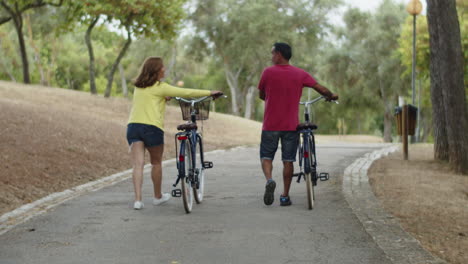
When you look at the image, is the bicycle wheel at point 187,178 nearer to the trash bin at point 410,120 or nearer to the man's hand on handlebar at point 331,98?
the man's hand on handlebar at point 331,98

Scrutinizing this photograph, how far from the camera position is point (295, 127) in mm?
7941

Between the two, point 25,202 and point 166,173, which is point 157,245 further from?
point 166,173

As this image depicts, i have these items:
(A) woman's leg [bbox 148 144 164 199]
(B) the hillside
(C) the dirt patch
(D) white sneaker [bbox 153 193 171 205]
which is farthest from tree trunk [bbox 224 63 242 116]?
(A) woman's leg [bbox 148 144 164 199]

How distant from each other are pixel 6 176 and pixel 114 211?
3013 mm

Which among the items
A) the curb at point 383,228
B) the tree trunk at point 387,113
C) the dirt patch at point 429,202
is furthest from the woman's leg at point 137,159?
the tree trunk at point 387,113

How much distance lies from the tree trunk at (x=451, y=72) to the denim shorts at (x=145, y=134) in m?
6.96

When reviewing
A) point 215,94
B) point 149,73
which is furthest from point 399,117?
point 149,73

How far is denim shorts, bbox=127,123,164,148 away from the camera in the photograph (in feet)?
26.0

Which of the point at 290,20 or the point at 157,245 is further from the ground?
the point at 290,20

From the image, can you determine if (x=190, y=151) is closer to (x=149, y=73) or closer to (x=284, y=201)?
(x=149, y=73)

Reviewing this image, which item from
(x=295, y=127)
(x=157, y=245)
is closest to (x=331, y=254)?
(x=157, y=245)

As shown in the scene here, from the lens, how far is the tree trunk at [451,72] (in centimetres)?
1279

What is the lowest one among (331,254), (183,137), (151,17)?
(331,254)

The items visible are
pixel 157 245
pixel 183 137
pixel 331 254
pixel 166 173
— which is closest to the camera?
pixel 331 254
